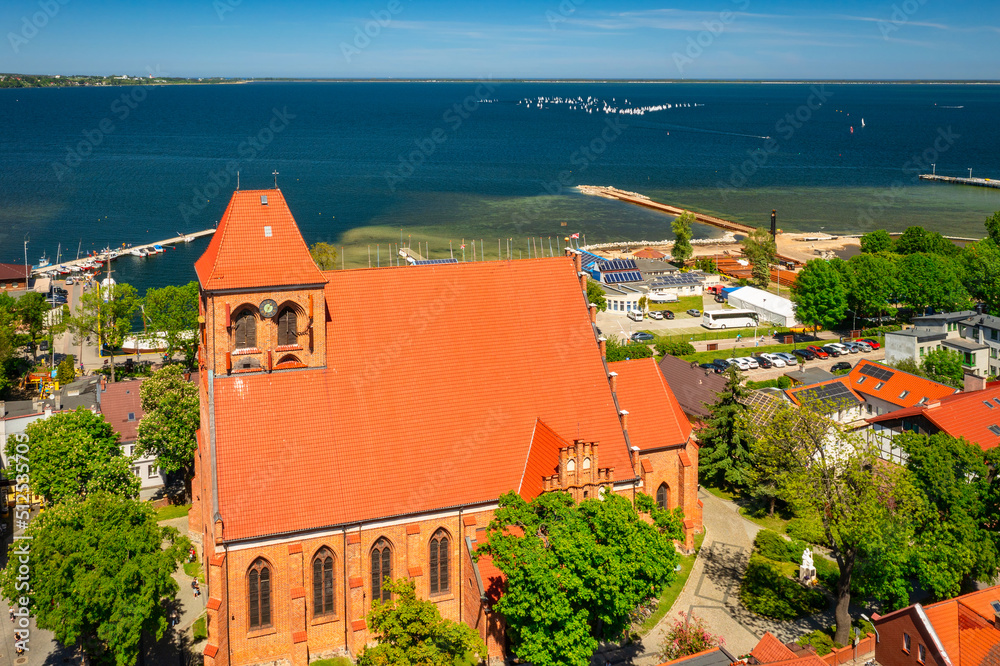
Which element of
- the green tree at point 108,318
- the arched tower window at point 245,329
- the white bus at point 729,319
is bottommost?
the white bus at point 729,319

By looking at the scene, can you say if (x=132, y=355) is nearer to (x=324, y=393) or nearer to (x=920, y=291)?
(x=324, y=393)

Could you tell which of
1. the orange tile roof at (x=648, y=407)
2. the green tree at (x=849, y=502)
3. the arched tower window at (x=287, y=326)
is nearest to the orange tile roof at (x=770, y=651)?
the green tree at (x=849, y=502)

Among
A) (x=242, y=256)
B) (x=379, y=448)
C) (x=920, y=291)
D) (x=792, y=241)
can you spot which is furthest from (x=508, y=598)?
(x=792, y=241)

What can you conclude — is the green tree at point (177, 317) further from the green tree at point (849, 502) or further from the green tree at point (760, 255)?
the green tree at point (760, 255)

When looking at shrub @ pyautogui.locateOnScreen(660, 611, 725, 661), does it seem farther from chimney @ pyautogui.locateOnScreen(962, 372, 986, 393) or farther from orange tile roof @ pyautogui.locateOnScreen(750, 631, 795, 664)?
chimney @ pyautogui.locateOnScreen(962, 372, 986, 393)

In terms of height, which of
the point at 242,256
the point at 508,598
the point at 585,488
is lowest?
the point at 508,598

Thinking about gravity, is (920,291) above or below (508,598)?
above
